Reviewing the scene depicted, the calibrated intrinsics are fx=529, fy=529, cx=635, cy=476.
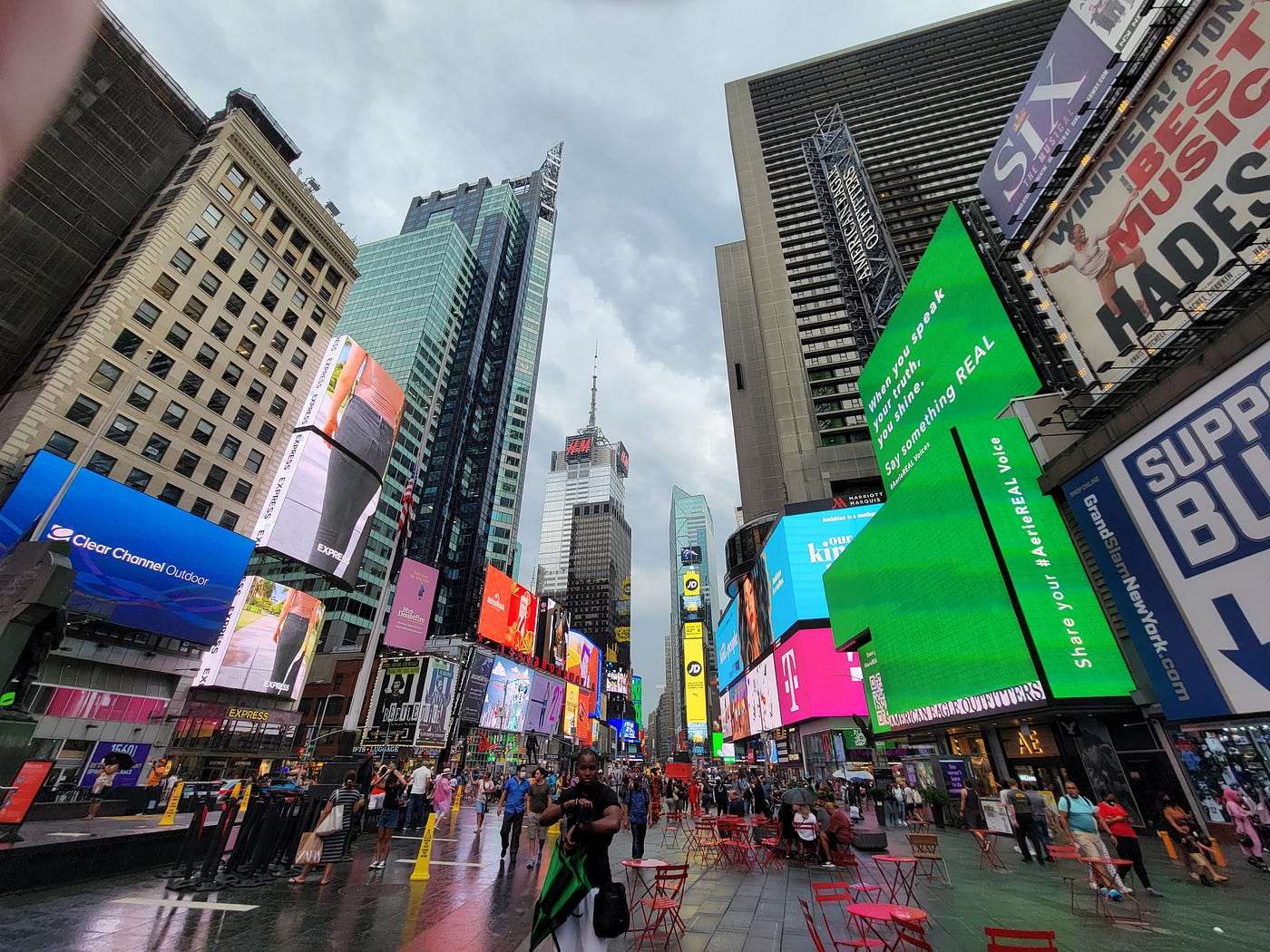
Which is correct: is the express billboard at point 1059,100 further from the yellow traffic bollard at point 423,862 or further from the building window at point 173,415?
the building window at point 173,415

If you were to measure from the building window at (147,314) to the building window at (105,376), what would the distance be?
386cm

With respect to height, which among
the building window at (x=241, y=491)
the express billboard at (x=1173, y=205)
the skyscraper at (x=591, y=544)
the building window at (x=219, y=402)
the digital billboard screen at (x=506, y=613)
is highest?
the skyscraper at (x=591, y=544)

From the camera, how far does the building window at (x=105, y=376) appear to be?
3087 centimetres

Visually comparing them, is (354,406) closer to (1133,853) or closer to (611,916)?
(611,916)

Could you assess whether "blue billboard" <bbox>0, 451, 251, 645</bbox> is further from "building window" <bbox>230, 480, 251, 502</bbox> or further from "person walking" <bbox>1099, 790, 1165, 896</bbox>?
"person walking" <bbox>1099, 790, 1165, 896</bbox>

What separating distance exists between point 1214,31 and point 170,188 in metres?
55.4

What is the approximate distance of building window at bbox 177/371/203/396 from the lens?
1396 inches

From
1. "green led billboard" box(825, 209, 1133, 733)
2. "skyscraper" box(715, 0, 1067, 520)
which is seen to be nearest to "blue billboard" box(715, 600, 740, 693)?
"skyscraper" box(715, 0, 1067, 520)

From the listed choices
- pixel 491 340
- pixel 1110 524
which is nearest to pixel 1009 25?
pixel 491 340

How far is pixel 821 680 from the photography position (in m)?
39.2

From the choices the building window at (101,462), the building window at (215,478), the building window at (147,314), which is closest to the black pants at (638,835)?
the building window at (101,462)

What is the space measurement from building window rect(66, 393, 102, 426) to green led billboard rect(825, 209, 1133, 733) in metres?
43.4

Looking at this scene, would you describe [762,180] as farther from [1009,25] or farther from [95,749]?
[95,749]

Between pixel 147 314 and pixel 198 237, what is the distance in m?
7.74
